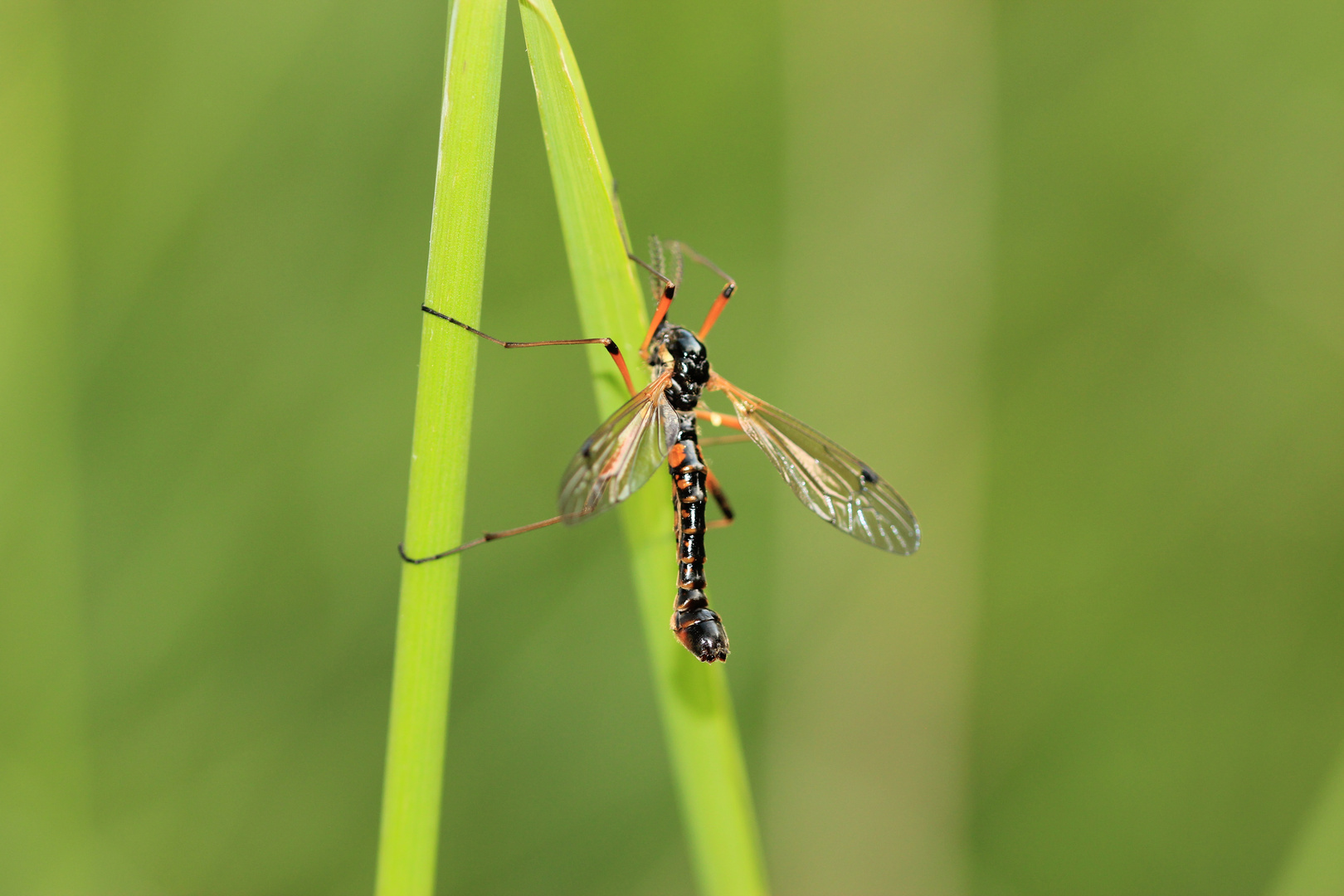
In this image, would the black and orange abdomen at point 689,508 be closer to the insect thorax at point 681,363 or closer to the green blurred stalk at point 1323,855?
the insect thorax at point 681,363

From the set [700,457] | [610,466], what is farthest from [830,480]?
[610,466]

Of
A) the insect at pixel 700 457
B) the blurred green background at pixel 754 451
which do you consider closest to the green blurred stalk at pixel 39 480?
the blurred green background at pixel 754 451

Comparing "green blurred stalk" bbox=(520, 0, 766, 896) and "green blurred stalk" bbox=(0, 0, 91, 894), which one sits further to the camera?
"green blurred stalk" bbox=(0, 0, 91, 894)

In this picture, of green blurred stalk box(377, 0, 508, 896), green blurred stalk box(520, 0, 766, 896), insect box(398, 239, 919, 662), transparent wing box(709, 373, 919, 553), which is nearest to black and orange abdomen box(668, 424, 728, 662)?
insect box(398, 239, 919, 662)

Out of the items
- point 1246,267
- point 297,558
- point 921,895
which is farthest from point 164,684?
point 1246,267

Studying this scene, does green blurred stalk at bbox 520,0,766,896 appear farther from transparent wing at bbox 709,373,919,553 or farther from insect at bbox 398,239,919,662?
transparent wing at bbox 709,373,919,553

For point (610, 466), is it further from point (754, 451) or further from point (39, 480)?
point (754, 451)
